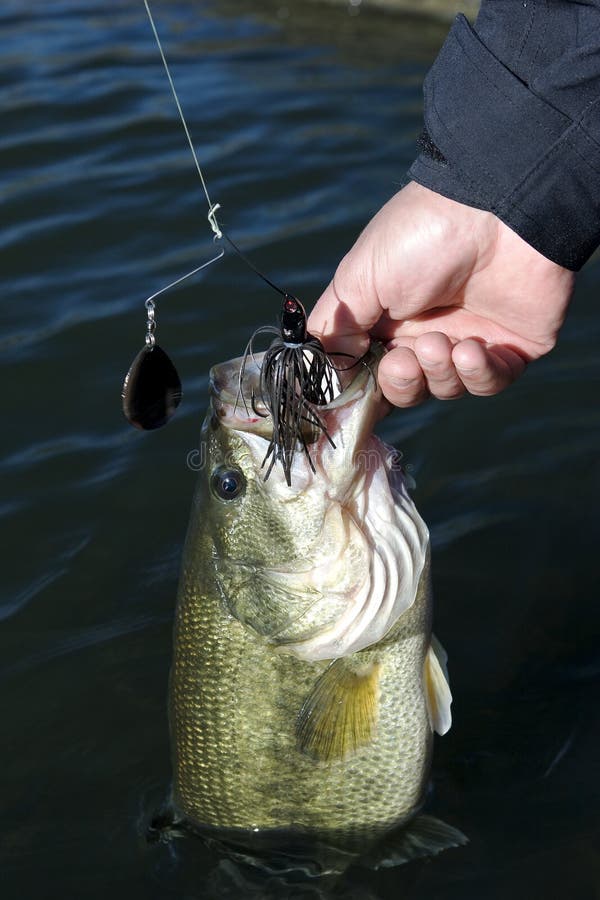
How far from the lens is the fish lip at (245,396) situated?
2.85m

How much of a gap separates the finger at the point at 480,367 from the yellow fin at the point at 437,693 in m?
0.81

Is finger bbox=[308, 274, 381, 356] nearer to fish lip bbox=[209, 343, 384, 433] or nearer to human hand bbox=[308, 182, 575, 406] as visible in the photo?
human hand bbox=[308, 182, 575, 406]

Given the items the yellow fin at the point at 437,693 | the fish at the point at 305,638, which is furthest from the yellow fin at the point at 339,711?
the yellow fin at the point at 437,693

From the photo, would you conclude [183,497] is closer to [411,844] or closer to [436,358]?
[411,844]

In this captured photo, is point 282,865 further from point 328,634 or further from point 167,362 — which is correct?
point 167,362

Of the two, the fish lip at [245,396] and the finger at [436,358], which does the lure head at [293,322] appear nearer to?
the fish lip at [245,396]

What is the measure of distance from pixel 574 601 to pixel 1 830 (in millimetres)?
2298

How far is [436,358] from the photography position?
290 cm

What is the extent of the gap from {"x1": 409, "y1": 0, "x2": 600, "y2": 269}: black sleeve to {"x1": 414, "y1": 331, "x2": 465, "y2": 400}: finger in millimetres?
361

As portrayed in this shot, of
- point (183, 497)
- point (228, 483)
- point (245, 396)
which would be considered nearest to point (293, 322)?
point (245, 396)

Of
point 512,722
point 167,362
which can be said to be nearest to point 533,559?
point 512,722

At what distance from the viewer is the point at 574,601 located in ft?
14.1

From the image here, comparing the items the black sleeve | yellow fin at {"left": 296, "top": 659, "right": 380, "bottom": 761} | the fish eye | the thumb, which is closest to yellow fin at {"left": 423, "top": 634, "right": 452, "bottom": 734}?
yellow fin at {"left": 296, "top": 659, "right": 380, "bottom": 761}

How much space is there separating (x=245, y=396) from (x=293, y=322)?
0.92 ft
